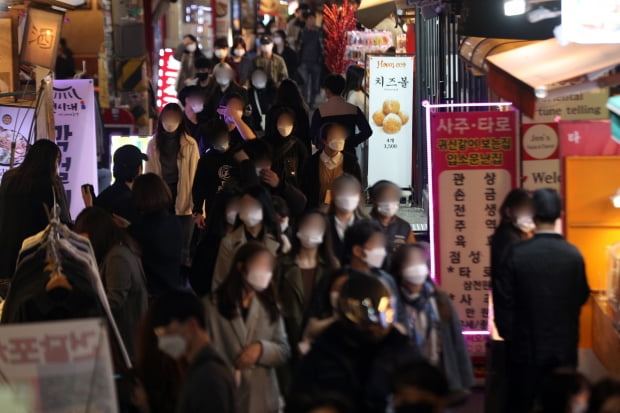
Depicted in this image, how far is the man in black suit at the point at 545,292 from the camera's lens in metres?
8.12

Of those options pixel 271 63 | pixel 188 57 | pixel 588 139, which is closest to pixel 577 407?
pixel 588 139

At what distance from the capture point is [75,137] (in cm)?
1427

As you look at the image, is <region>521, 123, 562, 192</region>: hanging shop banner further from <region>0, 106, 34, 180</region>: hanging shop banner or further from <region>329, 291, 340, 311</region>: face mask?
<region>0, 106, 34, 180</region>: hanging shop banner

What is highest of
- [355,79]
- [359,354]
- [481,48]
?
[481,48]

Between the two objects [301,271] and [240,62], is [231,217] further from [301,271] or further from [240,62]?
[240,62]

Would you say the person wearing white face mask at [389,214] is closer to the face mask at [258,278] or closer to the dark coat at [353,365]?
the face mask at [258,278]

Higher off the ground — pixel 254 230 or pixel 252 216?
pixel 252 216

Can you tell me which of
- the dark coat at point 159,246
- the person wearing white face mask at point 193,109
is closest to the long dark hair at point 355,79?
the person wearing white face mask at point 193,109

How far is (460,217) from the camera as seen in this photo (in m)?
10.4

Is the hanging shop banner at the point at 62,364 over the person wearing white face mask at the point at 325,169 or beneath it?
beneath

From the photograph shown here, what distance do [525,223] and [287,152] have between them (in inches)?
170

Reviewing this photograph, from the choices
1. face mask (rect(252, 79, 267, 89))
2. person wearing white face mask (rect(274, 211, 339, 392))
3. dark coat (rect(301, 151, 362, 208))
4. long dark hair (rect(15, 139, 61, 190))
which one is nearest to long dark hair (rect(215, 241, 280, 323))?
person wearing white face mask (rect(274, 211, 339, 392))

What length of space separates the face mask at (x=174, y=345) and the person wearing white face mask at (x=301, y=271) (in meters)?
1.82

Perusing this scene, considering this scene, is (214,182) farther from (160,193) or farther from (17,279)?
(17,279)
